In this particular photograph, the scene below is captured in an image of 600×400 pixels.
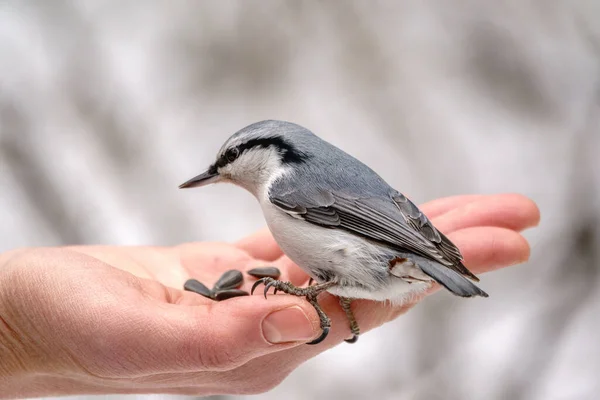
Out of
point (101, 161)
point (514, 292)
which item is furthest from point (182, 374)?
point (514, 292)

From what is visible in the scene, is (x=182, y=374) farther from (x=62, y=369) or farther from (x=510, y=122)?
(x=510, y=122)

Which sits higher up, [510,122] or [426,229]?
[510,122]

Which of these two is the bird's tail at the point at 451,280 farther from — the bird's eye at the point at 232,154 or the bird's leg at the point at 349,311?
the bird's eye at the point at 232,154

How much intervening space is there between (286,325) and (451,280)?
1.04 feet

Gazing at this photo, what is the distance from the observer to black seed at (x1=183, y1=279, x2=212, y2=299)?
1477mm

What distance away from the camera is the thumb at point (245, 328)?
41.6 inches

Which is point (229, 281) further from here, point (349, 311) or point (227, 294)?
point (349, 311)

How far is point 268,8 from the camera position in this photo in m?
2.37

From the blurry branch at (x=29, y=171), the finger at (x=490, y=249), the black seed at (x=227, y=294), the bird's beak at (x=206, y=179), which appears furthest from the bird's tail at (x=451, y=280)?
the blurry branch at (x=29, y=171)

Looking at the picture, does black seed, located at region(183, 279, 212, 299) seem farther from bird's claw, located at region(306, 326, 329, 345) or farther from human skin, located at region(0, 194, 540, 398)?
bird's claw, located at region(306, 326, 329, 345)

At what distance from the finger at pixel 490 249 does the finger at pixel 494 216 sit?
0.48 ft

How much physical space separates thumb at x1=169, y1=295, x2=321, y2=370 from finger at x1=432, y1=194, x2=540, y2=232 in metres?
0.73

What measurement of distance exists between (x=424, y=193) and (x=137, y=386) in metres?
1.44

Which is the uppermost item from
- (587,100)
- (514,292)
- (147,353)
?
(587,100)
